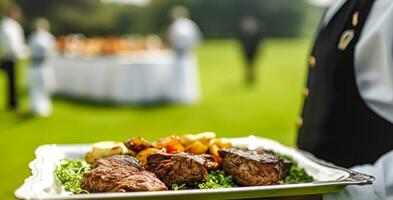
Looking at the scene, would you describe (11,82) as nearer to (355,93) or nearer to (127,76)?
(127,76)

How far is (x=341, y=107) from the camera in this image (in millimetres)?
2031

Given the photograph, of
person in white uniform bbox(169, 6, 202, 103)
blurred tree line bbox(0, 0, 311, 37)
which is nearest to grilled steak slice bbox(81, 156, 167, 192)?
person in white uniform bbox(169, 6, 202, 103)

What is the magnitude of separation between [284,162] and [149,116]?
8646mm

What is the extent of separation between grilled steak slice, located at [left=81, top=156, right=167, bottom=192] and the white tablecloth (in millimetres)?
9605

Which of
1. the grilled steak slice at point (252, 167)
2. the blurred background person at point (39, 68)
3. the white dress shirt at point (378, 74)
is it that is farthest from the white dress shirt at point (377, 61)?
the blurred background person at point (39, 68)

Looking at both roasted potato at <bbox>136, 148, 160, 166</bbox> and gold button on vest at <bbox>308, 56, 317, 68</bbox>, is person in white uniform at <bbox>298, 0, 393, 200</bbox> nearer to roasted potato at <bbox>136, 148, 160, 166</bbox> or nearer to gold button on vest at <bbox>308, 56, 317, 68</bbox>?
gold button on vest at <bbox>308, 56, 317, 68</bbox>

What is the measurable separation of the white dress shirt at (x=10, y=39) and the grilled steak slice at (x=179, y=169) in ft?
30.3

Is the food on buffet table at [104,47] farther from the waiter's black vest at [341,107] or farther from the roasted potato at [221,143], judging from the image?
the roasted potato at [221,143]

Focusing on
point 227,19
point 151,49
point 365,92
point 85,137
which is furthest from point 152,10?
point 365,92

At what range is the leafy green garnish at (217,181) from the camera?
1.56 m

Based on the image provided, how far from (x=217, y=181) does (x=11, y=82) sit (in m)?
10.2

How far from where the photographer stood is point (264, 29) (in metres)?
43.7

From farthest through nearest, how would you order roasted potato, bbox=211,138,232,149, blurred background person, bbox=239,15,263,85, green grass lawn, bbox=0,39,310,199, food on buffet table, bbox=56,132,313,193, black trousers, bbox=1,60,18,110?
blurred background person, bbox=239,15,263,85, black trousers, bbox=1,60,18,110, green grass lawn, bbox=0,39,310,199, roasted potato, bbox=211,138,232,149, food on buffet table, bbox=56,132,313,193

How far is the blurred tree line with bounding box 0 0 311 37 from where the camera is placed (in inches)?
1518
